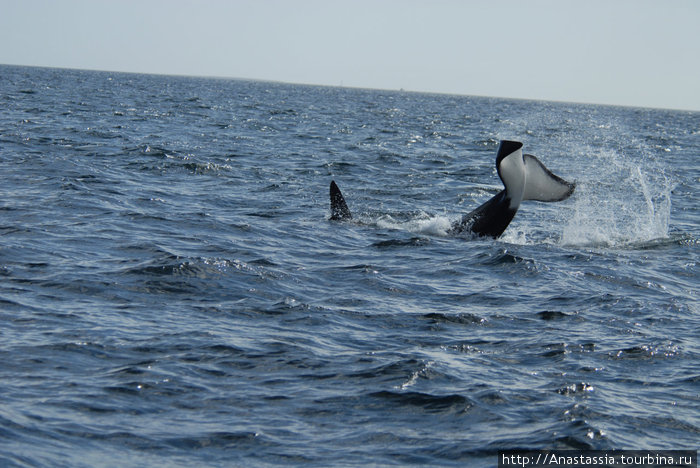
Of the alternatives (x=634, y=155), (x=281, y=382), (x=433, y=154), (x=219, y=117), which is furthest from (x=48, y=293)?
(x=219, y=117)

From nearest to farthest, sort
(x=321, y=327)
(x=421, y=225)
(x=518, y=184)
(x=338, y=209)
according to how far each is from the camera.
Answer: (x=321, y=327), (x=518, y=184), (x=421, y=225), (x=338, y=209)

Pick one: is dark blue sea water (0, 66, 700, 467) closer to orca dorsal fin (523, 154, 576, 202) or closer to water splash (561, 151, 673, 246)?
water splash (561, 151, 673, 246)

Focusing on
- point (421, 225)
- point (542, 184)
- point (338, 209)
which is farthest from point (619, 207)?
point (338, 209)

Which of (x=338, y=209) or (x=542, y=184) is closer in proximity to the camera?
(x=542, y=184)

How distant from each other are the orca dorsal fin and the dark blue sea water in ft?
3.45

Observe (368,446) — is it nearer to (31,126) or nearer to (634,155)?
(31,126)

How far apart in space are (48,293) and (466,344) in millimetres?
5154

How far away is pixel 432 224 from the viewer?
17.6 meters

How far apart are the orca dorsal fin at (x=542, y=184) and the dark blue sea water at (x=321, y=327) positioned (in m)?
1.05

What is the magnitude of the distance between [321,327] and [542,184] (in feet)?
21.7

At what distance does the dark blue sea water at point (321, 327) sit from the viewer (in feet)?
23.8

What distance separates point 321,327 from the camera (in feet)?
33.3

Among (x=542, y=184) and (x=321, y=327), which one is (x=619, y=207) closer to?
(x=542, y=184)

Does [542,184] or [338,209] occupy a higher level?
[542,184]
